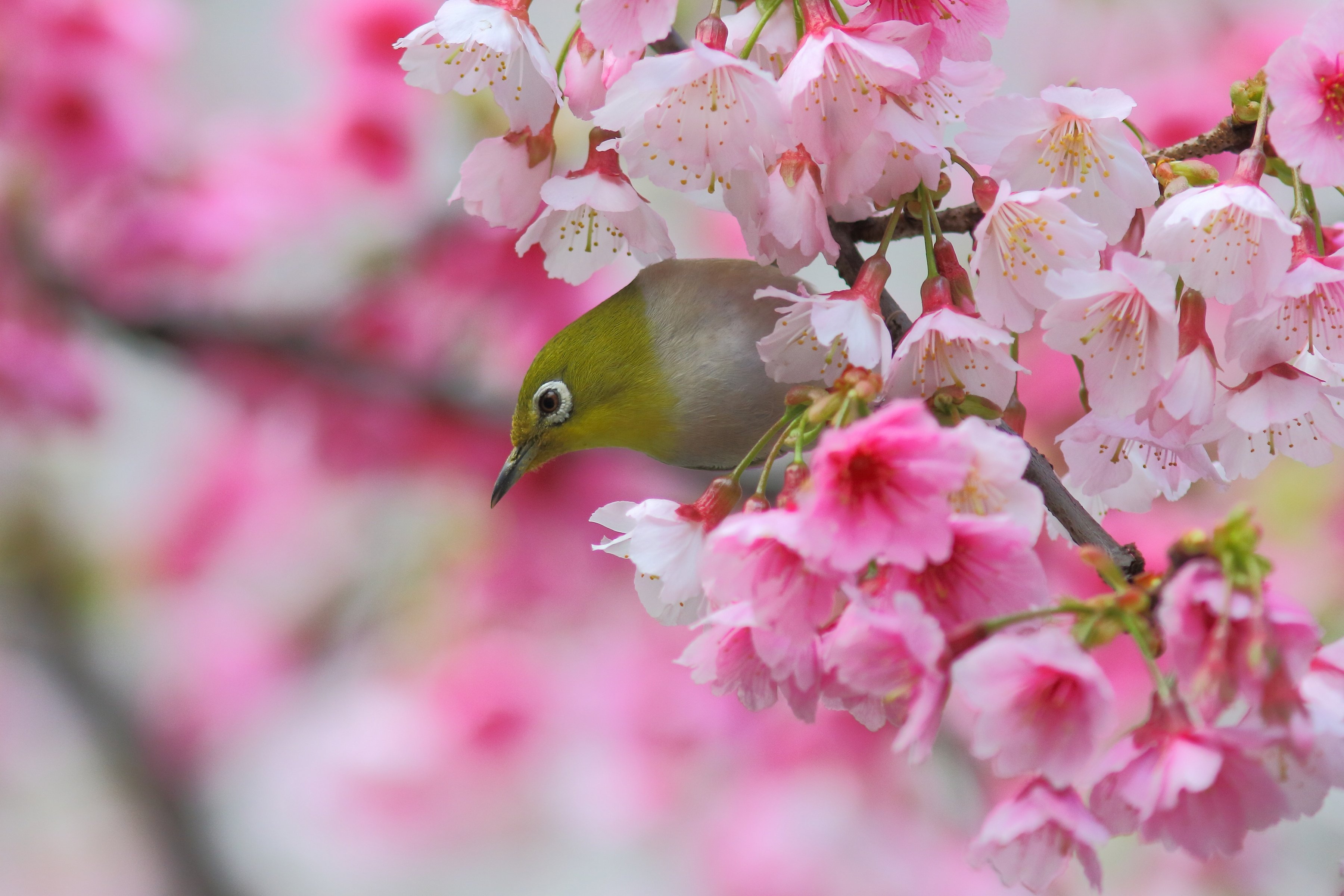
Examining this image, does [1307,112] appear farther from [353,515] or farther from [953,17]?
[353,515]

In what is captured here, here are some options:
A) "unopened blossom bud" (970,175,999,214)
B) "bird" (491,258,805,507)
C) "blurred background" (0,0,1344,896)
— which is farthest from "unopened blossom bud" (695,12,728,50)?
"blurred background" (0,0,1344,896)

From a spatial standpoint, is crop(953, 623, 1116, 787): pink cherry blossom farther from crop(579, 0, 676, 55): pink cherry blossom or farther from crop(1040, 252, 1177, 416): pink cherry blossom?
crop(579, 0, 676, 55): pink cherry blossom

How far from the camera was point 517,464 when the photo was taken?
22.8 inches

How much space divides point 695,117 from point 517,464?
0.26 m

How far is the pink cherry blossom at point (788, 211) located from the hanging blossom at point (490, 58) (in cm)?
8

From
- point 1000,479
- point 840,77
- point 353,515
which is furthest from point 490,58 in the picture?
point 353,515

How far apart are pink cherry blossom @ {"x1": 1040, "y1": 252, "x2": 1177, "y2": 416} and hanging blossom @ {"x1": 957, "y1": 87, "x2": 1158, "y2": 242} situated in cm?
3

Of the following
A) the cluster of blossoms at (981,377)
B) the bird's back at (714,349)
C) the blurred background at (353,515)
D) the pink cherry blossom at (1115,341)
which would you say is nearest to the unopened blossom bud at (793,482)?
the cluster of blossoms at (981,377)

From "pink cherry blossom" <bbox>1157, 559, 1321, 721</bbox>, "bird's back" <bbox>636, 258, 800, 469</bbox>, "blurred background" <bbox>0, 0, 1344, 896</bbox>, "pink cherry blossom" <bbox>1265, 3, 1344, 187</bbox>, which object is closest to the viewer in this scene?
"pink cherry blossom" <bbox>1157, 559, 1321, 721</bbox>

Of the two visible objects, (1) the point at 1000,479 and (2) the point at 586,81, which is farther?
(2) the point at 586,81

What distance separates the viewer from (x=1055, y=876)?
0.31 m

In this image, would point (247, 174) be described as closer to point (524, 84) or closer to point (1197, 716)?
point (524, 84)

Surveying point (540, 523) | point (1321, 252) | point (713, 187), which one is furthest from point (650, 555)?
point (540, 523)

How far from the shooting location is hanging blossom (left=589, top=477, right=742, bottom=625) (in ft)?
1.20
